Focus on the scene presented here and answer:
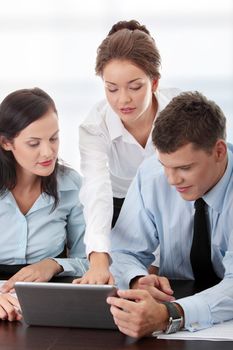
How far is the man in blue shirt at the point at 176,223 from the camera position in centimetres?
192

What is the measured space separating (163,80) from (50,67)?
772 millimetres

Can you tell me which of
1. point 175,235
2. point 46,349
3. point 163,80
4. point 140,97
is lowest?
point 46,349

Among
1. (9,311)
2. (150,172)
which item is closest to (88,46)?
(150,172)

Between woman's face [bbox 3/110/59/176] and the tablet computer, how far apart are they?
0.83 metres

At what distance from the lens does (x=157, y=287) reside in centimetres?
214

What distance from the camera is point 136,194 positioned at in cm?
245

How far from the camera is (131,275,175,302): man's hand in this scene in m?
2.06

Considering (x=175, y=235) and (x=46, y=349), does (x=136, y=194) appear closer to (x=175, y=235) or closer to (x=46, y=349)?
(x=175, y=235)

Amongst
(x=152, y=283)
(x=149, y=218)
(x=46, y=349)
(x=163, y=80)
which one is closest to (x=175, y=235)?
(x=149, y=218)

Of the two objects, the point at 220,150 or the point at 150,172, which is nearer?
the point at 220,150

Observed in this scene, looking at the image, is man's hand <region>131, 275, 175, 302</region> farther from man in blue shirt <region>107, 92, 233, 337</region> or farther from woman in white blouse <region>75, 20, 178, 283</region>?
woman in white blouse <region>75, 20, 178, 283</region>

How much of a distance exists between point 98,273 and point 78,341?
429mm

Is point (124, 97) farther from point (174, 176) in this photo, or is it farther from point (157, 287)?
point (157, 287)

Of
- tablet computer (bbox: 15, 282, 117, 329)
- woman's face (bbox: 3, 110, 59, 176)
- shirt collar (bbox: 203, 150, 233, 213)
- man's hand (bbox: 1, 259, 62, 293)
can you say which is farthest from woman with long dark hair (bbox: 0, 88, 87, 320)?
tablet computer (bbox: 15, 282, 117, 329)
